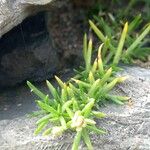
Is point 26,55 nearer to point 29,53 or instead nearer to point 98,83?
point 29,53

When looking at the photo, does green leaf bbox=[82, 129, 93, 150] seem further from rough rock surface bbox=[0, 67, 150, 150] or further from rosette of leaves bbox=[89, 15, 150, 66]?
rosette of leaves bbox=[89, 15, 150, 66]

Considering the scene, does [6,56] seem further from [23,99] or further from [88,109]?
[88,109]

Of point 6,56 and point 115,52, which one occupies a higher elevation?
point 6,56

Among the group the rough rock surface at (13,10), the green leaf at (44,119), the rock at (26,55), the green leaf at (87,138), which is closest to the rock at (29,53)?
the rock at (26,55)

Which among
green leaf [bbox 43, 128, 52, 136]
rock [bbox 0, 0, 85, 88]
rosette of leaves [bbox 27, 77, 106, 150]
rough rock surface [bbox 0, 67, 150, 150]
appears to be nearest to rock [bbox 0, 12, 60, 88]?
rock [bbox 0, 0, 85, 88]

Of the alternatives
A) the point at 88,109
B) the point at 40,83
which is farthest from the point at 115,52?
the point at 88,109

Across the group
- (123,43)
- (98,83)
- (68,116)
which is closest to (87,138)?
(68,116)
